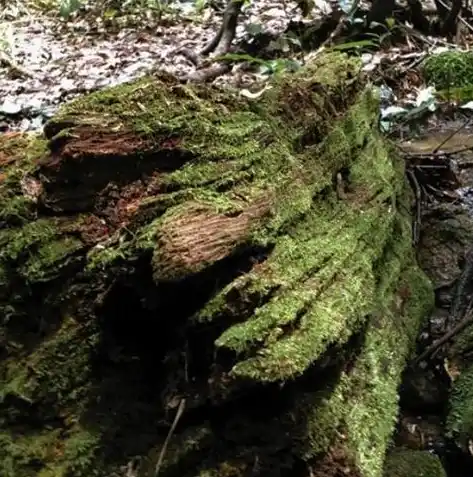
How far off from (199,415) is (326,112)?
1.32 m

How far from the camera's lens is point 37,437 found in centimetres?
187

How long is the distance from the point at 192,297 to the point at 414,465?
679 mm

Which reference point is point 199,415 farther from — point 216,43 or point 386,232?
point 216,43

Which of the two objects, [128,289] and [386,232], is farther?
[386,232]

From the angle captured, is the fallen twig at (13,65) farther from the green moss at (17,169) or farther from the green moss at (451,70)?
the green moss at (17,169)

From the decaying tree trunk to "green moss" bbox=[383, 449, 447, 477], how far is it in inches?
2.6

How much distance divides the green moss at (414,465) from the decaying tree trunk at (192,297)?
0.07 metres

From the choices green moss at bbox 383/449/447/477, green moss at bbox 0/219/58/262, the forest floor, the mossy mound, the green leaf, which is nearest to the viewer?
green moss at bbox 383/449/447/477

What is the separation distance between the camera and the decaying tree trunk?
1.60 m

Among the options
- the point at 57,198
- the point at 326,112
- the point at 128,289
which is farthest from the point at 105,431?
the point at 326,112

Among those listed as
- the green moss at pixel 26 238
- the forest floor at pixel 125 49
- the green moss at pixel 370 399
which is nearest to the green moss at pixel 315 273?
the green moss at pixel 370 399

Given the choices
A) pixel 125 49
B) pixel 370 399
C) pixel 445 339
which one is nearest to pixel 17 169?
pixel 370 399

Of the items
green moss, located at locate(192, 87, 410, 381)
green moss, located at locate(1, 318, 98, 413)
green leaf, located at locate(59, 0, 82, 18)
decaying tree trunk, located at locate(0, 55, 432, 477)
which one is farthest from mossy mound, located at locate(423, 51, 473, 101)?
green leaf, located at locate(59, 0, 82, 18)

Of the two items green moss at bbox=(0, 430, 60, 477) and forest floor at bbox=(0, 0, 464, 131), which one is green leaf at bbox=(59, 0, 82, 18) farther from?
green moss at bbox=(0, 430, 60, 477)
